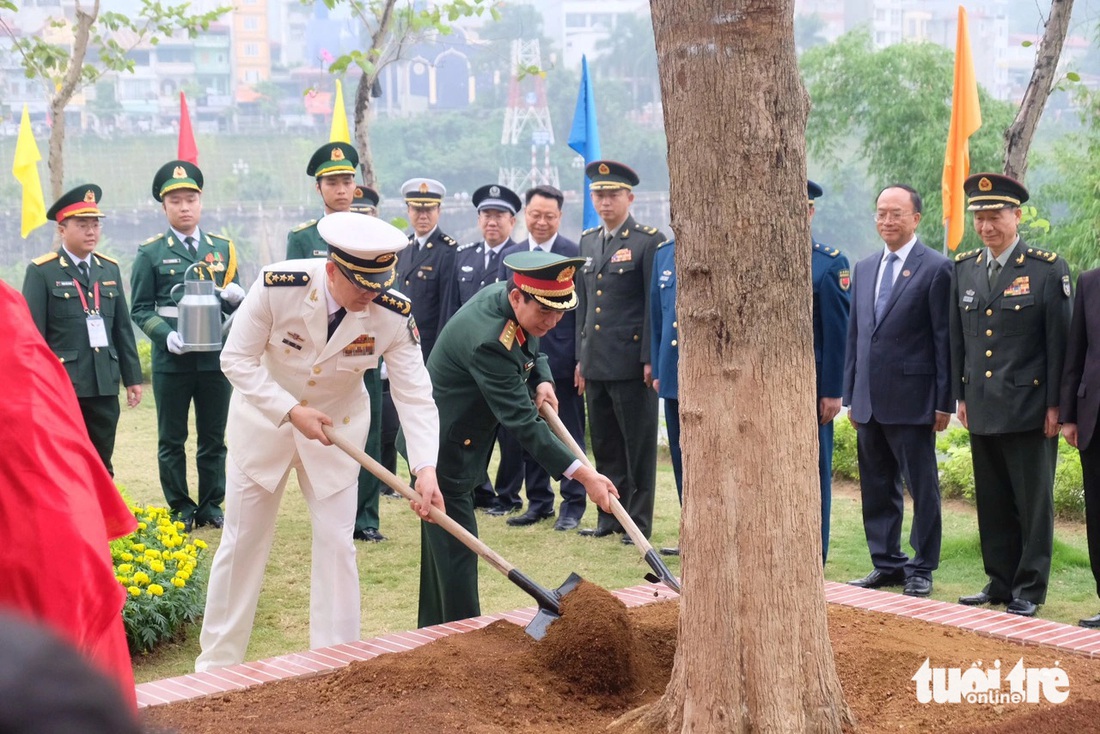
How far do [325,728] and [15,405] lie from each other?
1.80 m

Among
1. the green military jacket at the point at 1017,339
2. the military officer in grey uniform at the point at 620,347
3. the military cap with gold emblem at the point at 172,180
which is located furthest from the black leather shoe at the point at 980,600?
the military cap with gold emblem at the point at 172,180

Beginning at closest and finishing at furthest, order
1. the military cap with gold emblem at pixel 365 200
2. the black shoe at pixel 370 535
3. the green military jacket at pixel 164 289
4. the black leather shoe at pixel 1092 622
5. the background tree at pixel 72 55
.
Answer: the black leather shoe at pixel 1092 622 < the black shoe at pixel 370 535 < the green military jacket at pixel 164 289 < the military cap with gold emblem at pixel 365 200 < the background tree at pixel 72 55

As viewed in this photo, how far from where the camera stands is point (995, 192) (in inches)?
227

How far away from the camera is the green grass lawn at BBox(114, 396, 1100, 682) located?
5.69m

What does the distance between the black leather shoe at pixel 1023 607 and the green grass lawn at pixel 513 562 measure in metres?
0.16

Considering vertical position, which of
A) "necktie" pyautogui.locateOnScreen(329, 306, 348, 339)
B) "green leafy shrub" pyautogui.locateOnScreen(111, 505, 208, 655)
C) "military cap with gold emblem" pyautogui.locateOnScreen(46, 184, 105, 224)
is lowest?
"green leafy shrub" pyautogui.locateOnScreen(111, 505, 208, 655)

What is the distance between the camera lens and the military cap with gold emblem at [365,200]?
333 inches

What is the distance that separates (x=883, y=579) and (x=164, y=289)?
15.3 feet

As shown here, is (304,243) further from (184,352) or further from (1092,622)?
(1092,622)

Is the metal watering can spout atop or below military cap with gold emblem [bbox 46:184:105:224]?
below

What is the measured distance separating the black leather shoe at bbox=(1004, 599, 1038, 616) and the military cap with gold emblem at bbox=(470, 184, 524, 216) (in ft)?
14.6

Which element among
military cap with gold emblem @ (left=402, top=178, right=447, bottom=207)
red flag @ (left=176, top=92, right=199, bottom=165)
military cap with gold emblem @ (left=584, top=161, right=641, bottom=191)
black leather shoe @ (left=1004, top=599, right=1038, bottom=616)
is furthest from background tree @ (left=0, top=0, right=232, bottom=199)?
black leather shoe @ (left=1004, top=599, right=1038, bottom=616)

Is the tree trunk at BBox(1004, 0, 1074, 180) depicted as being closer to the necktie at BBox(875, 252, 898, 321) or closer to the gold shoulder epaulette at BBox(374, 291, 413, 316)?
the necktie at BBox(875, 252, 898, 321)

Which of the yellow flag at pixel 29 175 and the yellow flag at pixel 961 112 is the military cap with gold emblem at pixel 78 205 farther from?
the yellow flag at pixel 961 112
